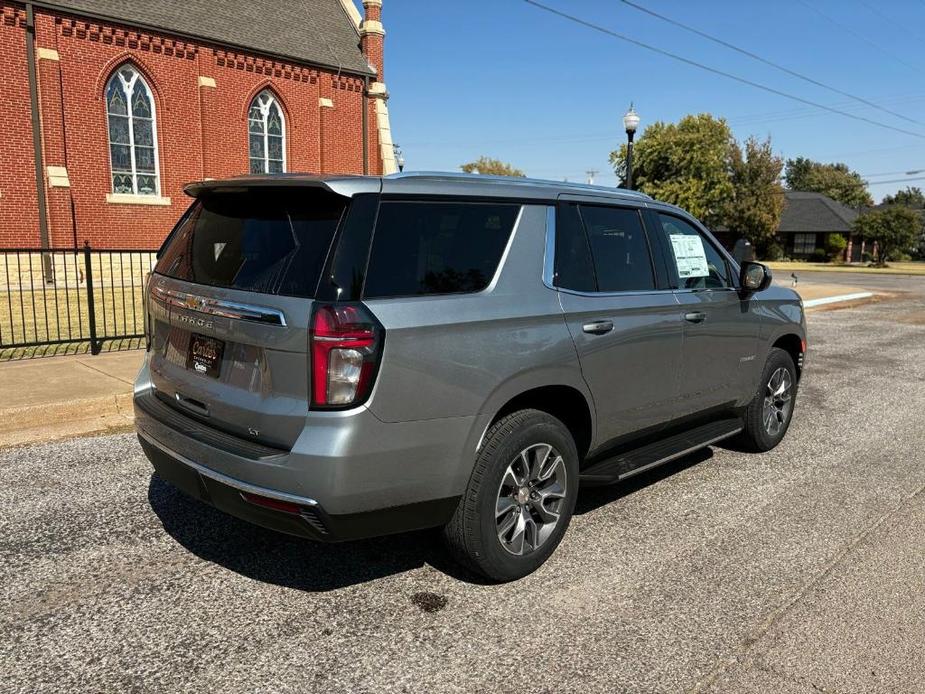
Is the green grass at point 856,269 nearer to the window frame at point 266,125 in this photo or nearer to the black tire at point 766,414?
the window frame at point 266,125

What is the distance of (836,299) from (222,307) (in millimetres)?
20567

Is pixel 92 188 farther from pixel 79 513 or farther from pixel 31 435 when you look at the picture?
pixel 79 513

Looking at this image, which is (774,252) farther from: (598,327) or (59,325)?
(598,327)

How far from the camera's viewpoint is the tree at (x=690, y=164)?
192 feet

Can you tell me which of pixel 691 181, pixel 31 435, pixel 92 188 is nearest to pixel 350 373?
pixel 31 435

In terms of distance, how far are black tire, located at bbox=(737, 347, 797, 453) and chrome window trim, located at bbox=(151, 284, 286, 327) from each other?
13.1ft

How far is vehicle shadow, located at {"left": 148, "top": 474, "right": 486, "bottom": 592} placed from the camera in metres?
3.64

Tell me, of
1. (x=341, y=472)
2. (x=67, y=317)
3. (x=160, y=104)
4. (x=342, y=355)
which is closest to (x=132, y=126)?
(x=160, y=104)

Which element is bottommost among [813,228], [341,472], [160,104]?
[341,472]

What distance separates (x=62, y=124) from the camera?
62.5 ft

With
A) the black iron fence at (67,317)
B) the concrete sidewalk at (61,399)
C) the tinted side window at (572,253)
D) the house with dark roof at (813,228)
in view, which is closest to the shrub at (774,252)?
the house with dark roof at (813,228)

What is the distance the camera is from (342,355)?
292 centimetres

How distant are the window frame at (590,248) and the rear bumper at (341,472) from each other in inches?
38.9

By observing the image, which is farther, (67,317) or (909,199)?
(909,199)
